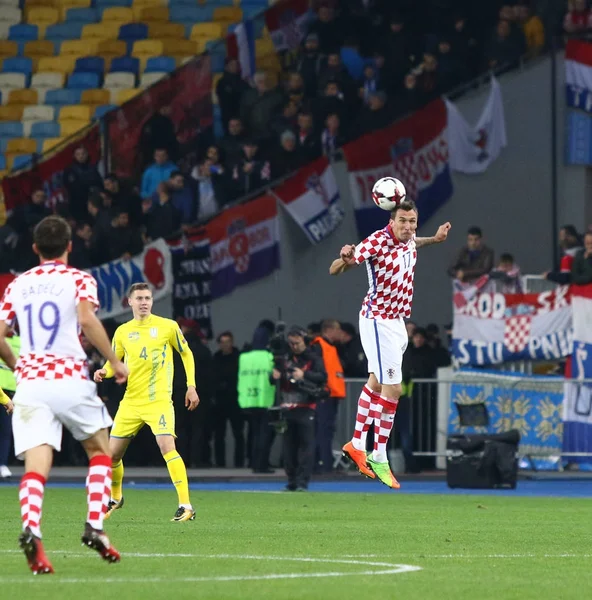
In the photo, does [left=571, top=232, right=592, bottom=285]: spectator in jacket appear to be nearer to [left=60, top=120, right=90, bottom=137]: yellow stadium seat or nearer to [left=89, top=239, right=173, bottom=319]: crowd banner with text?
[left=89, top=239, right=173, bottom=319]: crowd banner with text

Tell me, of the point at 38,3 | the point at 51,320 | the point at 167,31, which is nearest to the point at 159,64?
the point at 167,31

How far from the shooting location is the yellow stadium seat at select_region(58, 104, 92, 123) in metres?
32.5

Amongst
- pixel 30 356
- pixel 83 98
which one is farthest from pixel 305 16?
pixel 30 356

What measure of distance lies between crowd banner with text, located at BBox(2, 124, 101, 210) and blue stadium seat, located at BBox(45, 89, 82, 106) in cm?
443

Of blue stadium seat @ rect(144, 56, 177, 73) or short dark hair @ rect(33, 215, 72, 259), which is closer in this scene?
short dark hair @ rect(33, 215, 72, 259)

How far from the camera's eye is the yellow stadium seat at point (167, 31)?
1320 inches

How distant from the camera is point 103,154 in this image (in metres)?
28.5

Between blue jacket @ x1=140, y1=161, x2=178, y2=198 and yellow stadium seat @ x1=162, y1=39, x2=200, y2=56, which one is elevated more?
yellow stadium seat @ x1=162, y1=39, x2=200, y2=56

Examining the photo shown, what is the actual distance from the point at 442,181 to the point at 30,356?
17322 mm

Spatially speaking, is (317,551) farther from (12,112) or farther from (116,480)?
(12,112)

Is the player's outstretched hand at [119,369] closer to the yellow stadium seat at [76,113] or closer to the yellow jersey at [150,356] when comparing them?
the yellow jersey at [150,356]

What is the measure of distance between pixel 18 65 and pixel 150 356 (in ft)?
66.0

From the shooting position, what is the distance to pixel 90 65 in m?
33.5

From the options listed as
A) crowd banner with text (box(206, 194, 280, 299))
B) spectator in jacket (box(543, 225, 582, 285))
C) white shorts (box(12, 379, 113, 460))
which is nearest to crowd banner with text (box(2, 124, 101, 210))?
crowd banner with text (box(206, 194, 280, 299))
